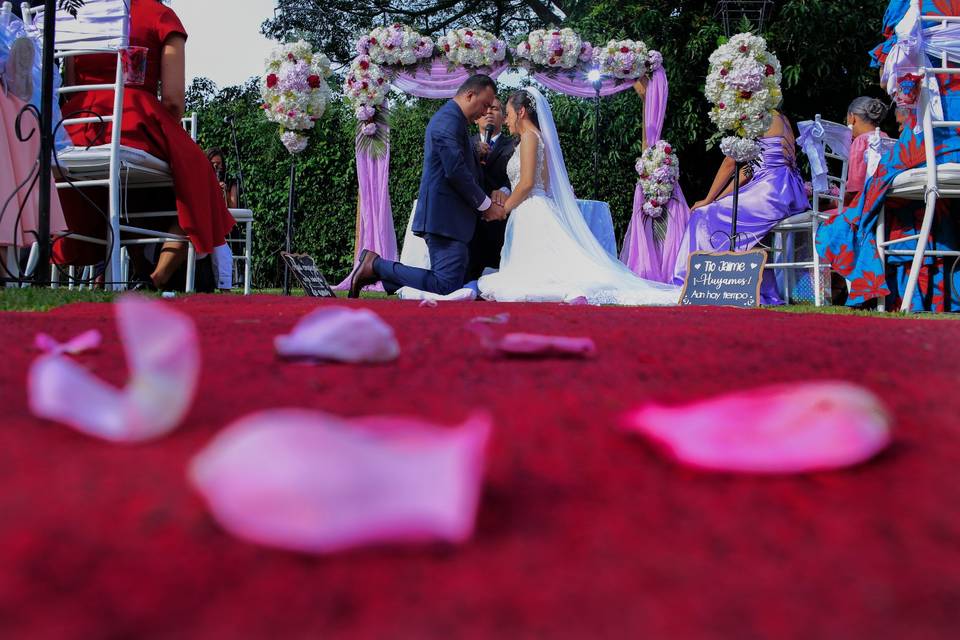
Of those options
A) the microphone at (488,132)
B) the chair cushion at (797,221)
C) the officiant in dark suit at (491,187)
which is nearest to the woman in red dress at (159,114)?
the officiant in dark suit at (491,187)

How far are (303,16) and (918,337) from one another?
1538cm

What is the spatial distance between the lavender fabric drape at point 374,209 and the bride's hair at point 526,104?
255 cm

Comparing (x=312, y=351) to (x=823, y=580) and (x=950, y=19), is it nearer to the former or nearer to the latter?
(x=823, y=580)

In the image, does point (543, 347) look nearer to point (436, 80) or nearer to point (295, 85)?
point (295, 85)

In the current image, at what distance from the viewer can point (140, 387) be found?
64cm

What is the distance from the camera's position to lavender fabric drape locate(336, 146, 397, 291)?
320 inches

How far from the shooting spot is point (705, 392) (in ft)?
3.07

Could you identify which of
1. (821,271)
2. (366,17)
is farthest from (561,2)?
(821,271)

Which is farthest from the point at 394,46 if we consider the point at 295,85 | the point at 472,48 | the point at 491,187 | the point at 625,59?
the point at 491,187

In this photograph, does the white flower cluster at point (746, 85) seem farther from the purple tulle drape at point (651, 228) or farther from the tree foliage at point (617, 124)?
the tree foliage at point (617, 124)

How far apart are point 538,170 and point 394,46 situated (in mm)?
3162

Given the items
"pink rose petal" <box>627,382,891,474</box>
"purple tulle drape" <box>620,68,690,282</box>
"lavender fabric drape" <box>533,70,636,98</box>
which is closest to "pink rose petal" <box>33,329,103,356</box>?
"pink rose petal" <box>627,382,891,474</box>

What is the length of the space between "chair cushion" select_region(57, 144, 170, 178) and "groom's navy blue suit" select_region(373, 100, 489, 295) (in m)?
1.66

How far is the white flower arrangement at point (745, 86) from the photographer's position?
16.7 ft
